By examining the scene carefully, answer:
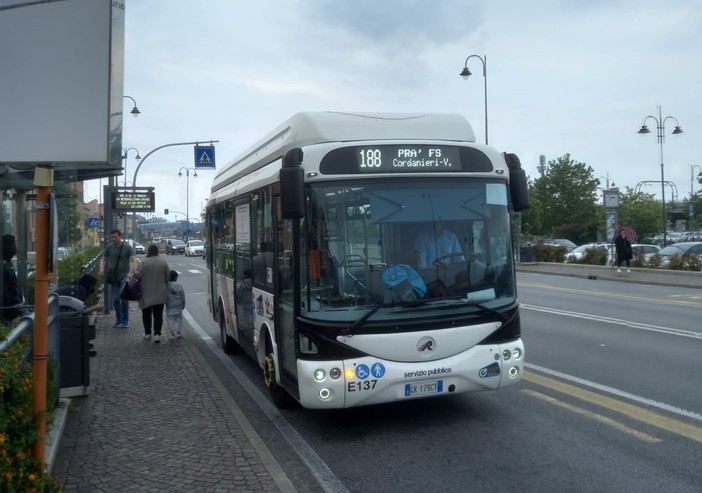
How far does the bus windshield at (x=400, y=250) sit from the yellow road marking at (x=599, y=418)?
1.49 metres

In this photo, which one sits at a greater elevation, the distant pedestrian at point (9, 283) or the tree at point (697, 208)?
the tree at point (697, 208)

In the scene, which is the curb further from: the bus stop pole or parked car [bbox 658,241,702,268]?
parked car [bbox 658,241,702,268]

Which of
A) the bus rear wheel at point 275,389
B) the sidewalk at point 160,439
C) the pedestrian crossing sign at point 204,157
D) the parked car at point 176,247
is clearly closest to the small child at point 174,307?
the sidewalk at point 160,439

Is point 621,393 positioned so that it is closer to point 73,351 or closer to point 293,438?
point 293,438

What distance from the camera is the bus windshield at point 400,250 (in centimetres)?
673

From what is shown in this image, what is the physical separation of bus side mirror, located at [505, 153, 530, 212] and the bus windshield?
0.38 metres

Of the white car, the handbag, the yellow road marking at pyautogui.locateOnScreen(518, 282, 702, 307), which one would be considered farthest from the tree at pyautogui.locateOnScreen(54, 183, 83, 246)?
the white car

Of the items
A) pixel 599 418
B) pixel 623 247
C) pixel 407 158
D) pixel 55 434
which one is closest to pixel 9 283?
pixel 55 434

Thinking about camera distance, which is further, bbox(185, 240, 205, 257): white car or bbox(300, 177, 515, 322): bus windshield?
bbox(185, 240, 205, 257): white car

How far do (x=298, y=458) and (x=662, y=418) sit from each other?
12.0ft

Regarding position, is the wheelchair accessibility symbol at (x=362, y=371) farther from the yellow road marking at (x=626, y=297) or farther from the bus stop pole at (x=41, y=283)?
the yellow road marking at (x=626, y=297)

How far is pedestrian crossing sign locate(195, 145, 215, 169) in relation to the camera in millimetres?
30750

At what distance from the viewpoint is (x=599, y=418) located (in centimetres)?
721

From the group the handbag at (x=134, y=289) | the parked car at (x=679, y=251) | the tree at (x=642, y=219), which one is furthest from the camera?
the tree at (x=642, y=219)
